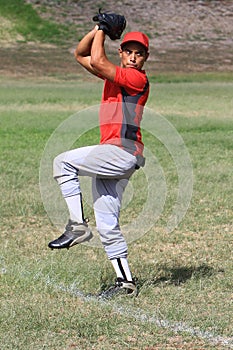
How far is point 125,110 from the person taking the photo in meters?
6.36

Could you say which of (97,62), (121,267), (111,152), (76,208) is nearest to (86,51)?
(97,62)

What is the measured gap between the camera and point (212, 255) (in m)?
7.98

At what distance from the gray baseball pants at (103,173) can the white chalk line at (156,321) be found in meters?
0.38

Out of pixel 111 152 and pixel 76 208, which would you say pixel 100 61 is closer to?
pixel 111 152

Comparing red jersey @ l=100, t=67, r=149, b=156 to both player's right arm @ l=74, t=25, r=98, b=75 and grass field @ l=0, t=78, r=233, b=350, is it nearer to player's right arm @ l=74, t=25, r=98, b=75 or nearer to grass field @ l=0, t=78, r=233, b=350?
player's right arm @ l=74, t=25, r=98, b=75

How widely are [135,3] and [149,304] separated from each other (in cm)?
5325

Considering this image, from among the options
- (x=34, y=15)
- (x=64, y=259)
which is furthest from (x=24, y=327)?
(x=34, y=15)

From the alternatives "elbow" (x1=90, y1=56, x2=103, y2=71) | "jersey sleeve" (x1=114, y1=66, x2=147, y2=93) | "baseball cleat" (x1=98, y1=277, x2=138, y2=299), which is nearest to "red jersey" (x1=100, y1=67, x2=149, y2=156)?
"jersey sleeve" (x1=114, y1=66, x2=147, y2=93)

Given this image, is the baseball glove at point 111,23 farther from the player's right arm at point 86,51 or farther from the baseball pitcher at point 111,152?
the player's right arm at point 86,51

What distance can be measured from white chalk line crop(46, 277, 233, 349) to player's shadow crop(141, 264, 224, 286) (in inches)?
23.1

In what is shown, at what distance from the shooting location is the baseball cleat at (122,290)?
6.39m

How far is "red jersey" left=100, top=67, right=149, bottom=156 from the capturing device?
20.7 feet

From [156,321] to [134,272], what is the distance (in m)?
1.50

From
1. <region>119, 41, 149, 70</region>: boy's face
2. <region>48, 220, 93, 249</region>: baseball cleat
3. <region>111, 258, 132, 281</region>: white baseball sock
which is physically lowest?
<region>111, 258, 132, 281</region>: white baseball sock
